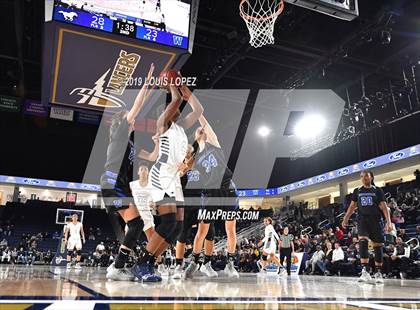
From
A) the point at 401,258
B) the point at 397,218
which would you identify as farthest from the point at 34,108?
the point at 401,258

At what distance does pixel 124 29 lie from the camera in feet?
17.9

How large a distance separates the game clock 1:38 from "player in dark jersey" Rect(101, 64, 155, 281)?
1260 mm

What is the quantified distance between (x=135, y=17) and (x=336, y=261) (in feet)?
28.3

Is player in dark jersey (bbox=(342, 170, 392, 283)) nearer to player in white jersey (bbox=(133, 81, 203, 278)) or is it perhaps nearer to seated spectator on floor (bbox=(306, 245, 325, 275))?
player in white jersey (bbox=(133, 81, 203, 278))

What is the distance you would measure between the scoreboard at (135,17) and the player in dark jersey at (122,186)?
1.31 metres

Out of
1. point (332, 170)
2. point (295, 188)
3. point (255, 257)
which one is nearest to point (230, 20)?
point (255, 257)

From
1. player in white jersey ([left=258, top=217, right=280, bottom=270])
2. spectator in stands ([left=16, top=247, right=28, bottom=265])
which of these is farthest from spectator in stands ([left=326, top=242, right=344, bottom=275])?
spectator in stands ([left=16, top=247, right=28, bottom=265])

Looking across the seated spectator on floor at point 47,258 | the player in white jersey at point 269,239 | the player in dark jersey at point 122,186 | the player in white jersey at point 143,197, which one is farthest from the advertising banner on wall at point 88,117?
the player in dark jersey at point 122,186

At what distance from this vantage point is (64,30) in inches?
212

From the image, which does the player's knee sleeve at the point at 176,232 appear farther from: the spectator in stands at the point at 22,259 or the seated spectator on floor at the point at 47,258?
the seated spectator on floor at the point at 47,258

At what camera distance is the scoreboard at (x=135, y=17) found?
519 cm

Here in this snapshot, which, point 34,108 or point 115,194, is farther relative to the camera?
point 34,108

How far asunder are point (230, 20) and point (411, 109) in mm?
8424

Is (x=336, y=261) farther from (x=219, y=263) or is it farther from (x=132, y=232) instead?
A: (x=132, y=232)
